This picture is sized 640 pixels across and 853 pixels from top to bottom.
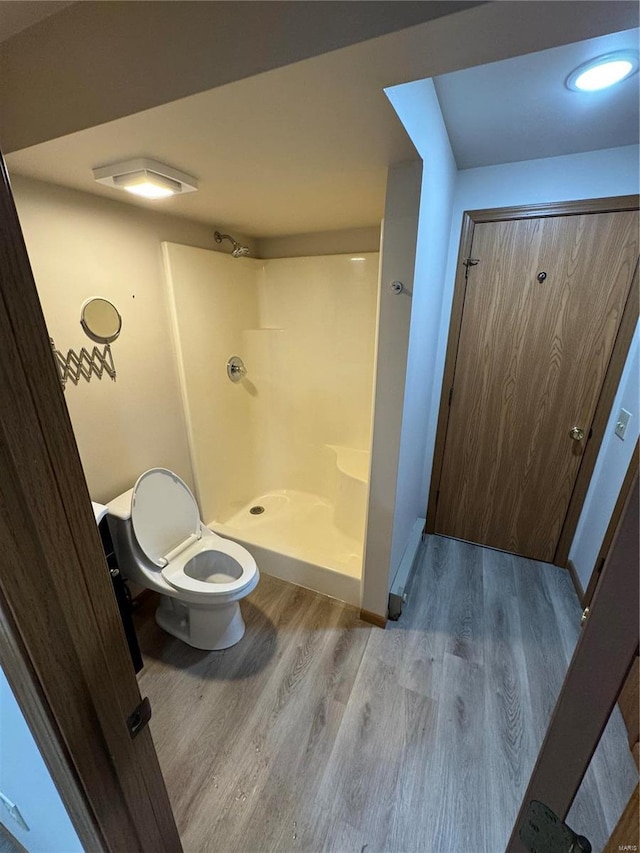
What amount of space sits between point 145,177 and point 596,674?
1.74m

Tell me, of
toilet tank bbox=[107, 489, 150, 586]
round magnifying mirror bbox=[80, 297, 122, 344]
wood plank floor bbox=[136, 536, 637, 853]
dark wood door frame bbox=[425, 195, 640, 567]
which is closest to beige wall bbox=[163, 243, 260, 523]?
round magnifying mirror bbox=[80, 297, 122, 344]

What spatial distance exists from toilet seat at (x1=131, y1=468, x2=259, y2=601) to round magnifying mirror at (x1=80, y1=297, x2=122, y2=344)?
27.7 inches

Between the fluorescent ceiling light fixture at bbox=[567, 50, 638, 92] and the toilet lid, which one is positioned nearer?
the fluorescent ceiling light fixture at bbox=[567, 50, 638, 92]

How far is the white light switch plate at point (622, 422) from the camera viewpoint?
5.79ft

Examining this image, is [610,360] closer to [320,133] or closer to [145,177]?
[320,133]

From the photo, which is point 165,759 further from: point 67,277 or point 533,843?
point 67,277

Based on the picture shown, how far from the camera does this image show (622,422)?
181 centimetres

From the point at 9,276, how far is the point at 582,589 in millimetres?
2756

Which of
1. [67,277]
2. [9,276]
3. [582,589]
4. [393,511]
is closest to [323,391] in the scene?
[393,511]

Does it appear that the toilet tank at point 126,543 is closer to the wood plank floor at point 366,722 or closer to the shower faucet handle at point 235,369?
the wood plank floor at point 366,722

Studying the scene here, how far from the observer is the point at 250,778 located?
1.26m

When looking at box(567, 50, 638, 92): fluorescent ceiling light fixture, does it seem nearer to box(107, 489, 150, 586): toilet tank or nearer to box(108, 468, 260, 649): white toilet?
box(108, 468, 260, 649): white toilet

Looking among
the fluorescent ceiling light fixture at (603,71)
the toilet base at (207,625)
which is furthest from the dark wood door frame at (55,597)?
the fluorescent ceiling light fixture at (603,71)

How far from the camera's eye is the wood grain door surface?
72.2 inches
